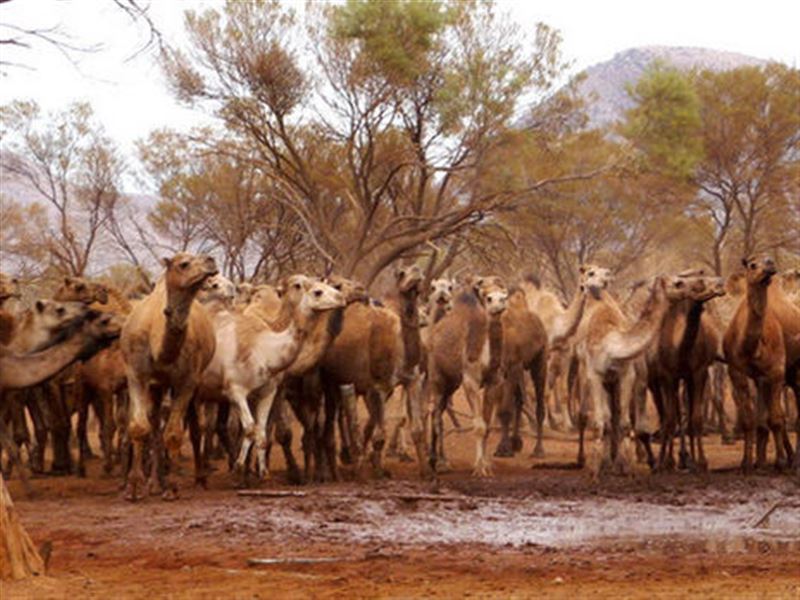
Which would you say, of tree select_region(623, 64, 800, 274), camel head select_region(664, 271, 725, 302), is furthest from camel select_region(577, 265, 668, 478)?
tree select_region(623, 64, 800, 274)

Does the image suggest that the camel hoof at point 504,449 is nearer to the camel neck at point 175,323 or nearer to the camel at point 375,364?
the camel at point 375,364

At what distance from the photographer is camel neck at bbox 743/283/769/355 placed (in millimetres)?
17000

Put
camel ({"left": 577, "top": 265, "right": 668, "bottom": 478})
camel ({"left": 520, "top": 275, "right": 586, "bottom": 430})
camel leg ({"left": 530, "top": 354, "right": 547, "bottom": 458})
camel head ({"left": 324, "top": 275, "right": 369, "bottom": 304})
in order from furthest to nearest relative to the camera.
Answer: camel ({"left": 520, "top": 275, "right": 586, "bottom": 430}), camel leg ({"left": 530, "top": 354, "right": 547, "bottom": 458}), camel ({"left": 577, "top": 265, "right": 668, "bottom": 478}), camel head ({"left": 324, "top": 275, "right": 369, "bottom": 304})

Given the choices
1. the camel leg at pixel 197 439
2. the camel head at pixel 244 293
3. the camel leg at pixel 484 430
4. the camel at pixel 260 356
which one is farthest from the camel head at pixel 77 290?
the camel leg at pixel 484 430

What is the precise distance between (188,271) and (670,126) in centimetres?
3037

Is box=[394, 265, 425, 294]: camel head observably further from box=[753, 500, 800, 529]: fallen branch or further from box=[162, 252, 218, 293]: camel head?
box=[753, 500, 800, 529]: fallen branch

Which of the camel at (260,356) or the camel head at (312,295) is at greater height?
the camel head at (312,295)

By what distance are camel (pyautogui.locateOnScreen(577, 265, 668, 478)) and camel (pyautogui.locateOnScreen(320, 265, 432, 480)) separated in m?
2.00

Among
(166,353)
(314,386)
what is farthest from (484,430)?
(166,353)

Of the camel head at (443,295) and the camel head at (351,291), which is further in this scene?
the camel head at (443,295)

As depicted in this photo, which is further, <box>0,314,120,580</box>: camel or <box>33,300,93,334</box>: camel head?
<box>33,300,93,334</box>: camel head

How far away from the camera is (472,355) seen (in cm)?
1780

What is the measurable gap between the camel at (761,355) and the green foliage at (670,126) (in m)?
24.3

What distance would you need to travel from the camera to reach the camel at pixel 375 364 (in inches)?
686
